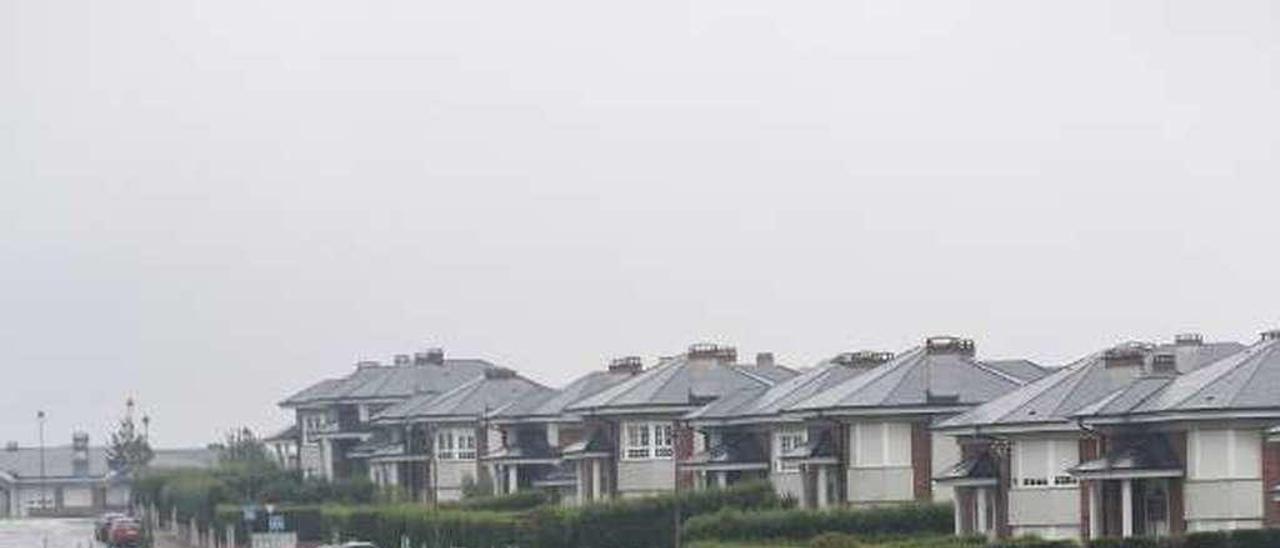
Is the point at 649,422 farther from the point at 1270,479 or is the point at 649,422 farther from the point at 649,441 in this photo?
the point at 1270,479

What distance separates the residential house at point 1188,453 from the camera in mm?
61000

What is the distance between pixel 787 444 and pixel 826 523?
12624mm

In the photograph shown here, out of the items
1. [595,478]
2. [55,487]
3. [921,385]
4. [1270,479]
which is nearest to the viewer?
[1270,479]

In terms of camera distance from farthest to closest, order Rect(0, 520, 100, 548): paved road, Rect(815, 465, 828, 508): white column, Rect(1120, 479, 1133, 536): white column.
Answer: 1. Rect(0, 520, 100, 548): paved road
2. Rect(815, 465, 828, 508): white column
3. Rect(1120, 479, 1133, 536): white column

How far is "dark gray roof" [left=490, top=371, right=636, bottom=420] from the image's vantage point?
341ft

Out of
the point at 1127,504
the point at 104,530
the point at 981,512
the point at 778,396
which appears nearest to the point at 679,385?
the point at 778,396

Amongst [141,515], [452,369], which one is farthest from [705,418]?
[141,515]

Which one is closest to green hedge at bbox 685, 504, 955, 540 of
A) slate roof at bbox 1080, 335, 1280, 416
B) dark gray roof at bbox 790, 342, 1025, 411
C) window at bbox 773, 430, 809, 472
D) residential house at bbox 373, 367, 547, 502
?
dark gray roof at bbox 790, 342, 1025, 411

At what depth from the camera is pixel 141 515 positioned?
141000mm

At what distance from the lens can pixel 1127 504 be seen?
64.2 metres

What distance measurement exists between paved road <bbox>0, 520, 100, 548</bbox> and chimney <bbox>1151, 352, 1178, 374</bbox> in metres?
57.5

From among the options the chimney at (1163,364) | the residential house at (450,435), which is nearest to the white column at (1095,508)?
the chimney at (1163,364)

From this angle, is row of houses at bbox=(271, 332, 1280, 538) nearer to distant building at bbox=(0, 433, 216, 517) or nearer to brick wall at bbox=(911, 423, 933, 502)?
brick wall at bbox=(911, 423, 933, 502)

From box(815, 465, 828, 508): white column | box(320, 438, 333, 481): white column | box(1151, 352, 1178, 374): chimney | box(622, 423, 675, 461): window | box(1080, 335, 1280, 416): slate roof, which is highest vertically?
box(1151, 352, 1178, 374): chimney
